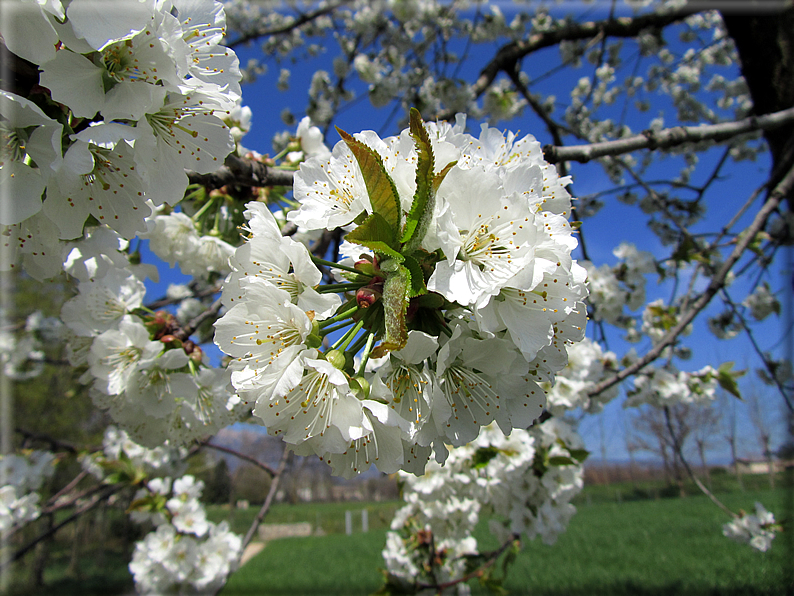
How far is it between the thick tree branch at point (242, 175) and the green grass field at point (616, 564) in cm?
317

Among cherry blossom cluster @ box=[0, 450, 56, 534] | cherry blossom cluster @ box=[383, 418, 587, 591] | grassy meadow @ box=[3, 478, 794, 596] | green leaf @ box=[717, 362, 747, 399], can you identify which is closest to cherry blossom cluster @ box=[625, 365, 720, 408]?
green leaf @ box=[717, 362, 747, 399]

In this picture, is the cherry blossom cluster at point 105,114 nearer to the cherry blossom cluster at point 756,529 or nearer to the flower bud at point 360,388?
the flower bud at point 360,388

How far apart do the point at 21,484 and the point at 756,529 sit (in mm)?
7252

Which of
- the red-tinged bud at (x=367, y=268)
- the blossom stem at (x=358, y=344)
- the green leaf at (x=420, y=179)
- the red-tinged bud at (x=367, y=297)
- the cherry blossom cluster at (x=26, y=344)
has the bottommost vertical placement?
the blossom stem at (x=358, y=344)

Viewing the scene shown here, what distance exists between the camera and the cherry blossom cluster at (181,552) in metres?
2.80

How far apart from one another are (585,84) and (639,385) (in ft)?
17.7

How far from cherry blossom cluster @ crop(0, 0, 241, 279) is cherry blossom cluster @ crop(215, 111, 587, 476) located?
215 millimetres

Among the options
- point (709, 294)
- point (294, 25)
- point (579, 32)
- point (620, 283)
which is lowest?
point (709, 294)

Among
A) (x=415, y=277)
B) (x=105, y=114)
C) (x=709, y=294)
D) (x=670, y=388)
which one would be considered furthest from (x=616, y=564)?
(x=105, y=114)

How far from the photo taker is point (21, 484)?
3.91 meters

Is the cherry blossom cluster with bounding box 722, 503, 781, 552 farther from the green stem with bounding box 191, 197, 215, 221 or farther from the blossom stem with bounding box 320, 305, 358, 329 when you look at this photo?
the green stem with bounding box 191, 197, 215, 221

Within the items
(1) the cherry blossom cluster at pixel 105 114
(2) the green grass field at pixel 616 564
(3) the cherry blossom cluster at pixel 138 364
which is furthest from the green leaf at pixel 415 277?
(2) the green grass field at pixel 616 564

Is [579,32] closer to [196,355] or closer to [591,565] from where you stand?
[196,355]

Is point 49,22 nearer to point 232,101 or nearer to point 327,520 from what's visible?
point 232,101
